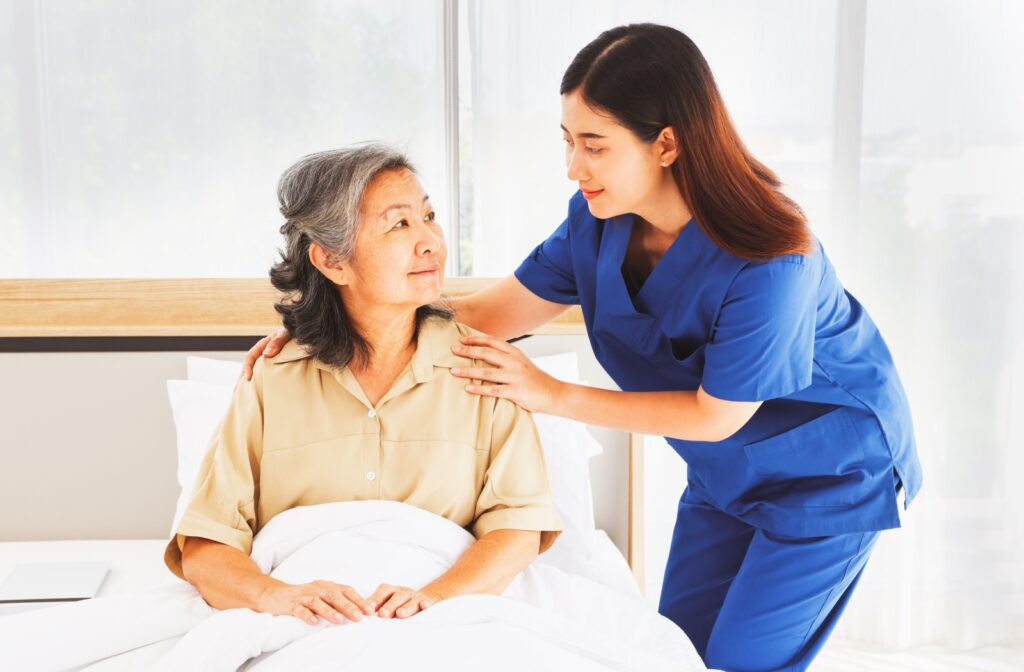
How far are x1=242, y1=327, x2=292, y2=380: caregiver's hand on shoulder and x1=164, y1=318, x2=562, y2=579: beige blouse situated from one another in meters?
0.03

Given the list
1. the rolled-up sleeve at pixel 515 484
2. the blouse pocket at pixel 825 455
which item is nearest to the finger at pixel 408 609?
the rolled-up sleeve at pixel 515 484

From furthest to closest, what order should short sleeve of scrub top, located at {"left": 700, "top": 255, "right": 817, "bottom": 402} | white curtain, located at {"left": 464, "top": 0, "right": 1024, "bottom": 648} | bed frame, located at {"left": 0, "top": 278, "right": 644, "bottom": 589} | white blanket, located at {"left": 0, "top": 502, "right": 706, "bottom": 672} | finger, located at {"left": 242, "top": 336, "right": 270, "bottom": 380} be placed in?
1. white curtain, located at {"left": 464, "top": 0, "right": 1024, "bottom": 648}
2. bed frame, located at {"left": 0, "top": 278, "right": 644, "bottom": 589}
3. finger, located at {"left": 242, "top": 336, "right": 270, "bottom": 380}
4. short sleeve of scrub top, located at {"left": 700, "top": 255, "right": 817, "bottom": 402}
5. white blanket, located at {"left": 0, "top": 502, "right": 706, "bottom": 672}

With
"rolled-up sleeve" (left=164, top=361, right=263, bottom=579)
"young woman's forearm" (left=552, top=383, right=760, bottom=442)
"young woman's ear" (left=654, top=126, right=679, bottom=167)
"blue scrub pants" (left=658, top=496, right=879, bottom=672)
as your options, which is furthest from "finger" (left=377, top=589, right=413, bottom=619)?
"young woman's ear" (left=654, top=126, right=679, bottom=167)

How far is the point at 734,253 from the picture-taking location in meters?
1.38

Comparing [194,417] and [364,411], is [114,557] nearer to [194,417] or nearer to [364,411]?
[194,417]

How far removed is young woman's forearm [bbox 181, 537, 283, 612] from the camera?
53.2 inches

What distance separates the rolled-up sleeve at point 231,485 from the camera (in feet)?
4.73

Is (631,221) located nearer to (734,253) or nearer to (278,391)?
(734,253)

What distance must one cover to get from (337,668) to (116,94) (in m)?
1.84

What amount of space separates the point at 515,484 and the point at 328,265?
496 mm

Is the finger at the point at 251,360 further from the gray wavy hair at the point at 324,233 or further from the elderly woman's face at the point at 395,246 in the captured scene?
the elderly woman's face at the point at 395,246

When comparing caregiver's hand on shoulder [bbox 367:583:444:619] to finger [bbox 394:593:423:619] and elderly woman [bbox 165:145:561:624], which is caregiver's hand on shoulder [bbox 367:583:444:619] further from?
elderly woman [bbox 165:145:561:624]

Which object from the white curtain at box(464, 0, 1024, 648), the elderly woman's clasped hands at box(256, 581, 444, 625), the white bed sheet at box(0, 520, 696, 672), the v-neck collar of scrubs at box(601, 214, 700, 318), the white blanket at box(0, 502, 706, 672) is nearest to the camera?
the white blanket at box(0, 502, 706, 672)

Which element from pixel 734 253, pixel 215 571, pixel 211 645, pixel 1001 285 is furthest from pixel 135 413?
pixel 1001 285
